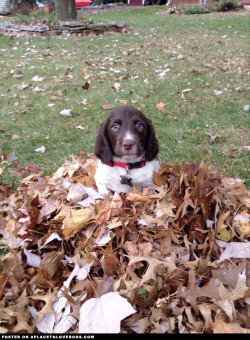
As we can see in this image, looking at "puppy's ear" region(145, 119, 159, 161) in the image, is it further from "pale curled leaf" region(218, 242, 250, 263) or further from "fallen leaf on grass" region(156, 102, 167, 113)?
"fallen leaf on grass" region(156, 102, 167, 113)

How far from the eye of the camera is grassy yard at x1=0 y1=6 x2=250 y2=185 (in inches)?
193

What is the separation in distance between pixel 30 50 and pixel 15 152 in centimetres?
723

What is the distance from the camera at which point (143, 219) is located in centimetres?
251

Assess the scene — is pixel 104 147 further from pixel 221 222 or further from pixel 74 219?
pixel 221 222

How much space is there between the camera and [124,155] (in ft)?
9.72

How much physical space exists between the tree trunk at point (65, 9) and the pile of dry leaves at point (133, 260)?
45.7 ft

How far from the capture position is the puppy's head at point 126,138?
2.89 metres

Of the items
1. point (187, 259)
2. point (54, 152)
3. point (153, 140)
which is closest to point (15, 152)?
point (54, 152)

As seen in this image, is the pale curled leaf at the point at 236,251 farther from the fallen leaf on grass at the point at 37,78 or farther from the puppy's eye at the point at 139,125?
the fallen leaf on grass at the point at 37,78

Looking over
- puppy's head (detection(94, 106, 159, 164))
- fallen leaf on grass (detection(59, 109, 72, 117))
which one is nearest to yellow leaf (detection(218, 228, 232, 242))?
puppy's head (detection(94, 106, 159, 164))

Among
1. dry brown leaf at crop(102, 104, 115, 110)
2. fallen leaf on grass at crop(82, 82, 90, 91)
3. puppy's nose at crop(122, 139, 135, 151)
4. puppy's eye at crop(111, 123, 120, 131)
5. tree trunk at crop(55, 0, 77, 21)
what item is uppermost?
tree trunk at crop(55, 0, 77, 21)

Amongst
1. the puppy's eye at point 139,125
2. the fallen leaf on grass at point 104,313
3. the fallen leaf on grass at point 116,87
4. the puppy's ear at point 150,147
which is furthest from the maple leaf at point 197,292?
the fallen leaf on grass at point 116,87

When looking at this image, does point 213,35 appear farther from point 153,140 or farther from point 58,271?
point 58,271

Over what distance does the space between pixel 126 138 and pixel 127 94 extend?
13.6 ft
